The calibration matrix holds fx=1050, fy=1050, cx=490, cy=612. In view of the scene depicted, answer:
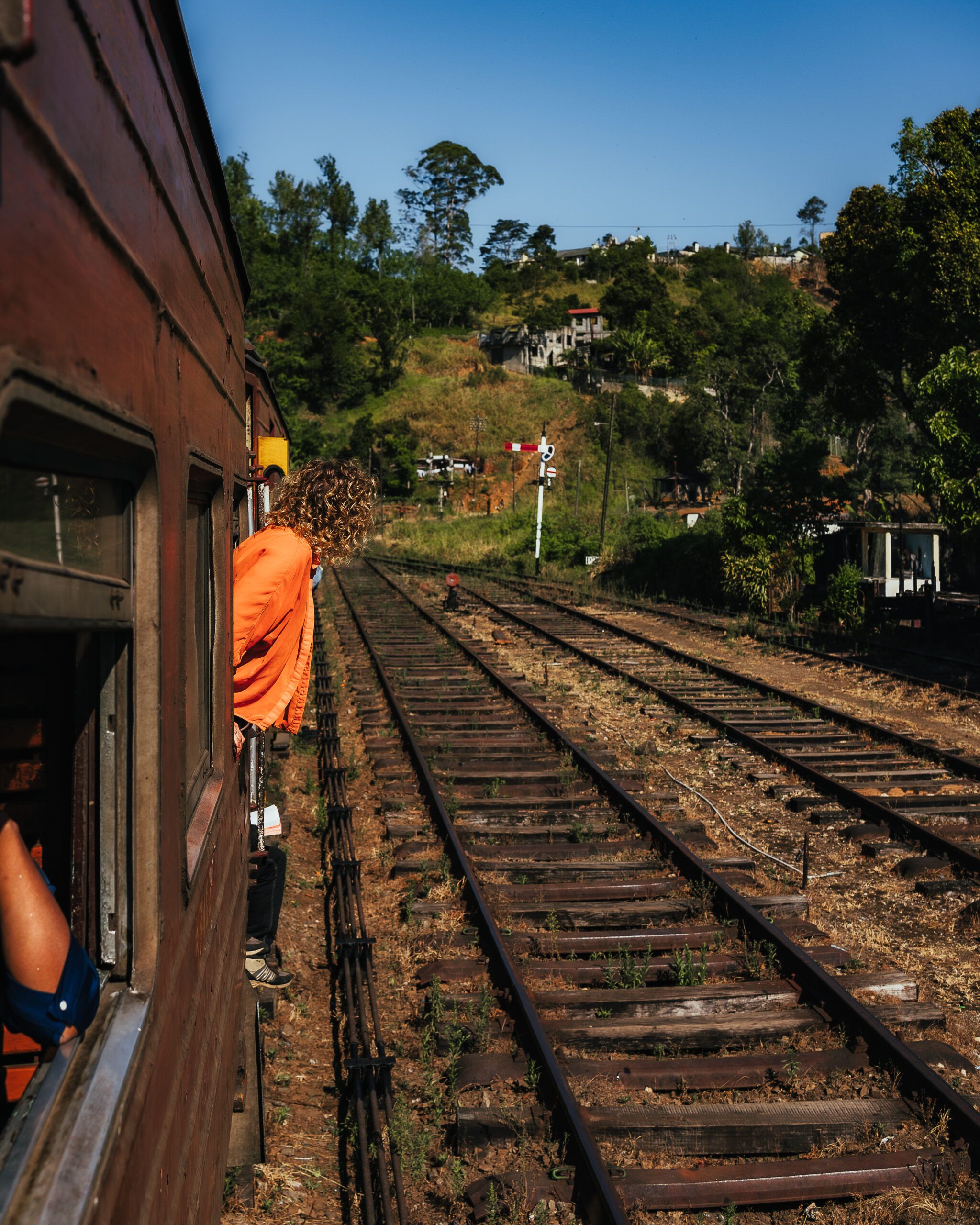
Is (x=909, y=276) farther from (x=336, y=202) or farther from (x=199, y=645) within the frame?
(x=336, y=202)

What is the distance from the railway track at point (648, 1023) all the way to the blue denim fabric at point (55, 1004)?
2329mm

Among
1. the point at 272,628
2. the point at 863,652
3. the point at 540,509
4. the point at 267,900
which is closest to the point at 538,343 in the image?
the point at 540,509

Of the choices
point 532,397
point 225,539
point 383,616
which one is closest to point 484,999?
point 225,539

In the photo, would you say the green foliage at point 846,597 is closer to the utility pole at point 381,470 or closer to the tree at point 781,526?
the tree at point 781,526

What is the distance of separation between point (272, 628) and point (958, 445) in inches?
510

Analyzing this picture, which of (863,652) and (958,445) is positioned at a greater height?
(958,445)

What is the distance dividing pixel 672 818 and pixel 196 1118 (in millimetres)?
5685

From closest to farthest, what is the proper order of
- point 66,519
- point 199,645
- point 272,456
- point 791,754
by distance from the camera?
1. point 66,519
2. point 199,645
3. point 272,456
4. point 791,754

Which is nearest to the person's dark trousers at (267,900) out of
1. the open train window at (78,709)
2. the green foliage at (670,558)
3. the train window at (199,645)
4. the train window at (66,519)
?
the train window at (199,645)

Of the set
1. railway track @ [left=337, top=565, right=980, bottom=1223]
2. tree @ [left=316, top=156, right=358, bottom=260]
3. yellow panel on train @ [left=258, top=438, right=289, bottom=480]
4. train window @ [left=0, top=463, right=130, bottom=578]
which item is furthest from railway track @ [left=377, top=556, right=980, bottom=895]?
tree @ [left=316, top=156, right=358, bottom=260]

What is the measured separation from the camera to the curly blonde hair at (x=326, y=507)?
380 cm

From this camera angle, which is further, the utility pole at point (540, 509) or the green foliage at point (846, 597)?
the utility pole at point (540, 509)

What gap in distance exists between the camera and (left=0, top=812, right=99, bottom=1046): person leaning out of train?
1.49m

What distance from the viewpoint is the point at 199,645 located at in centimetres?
314
